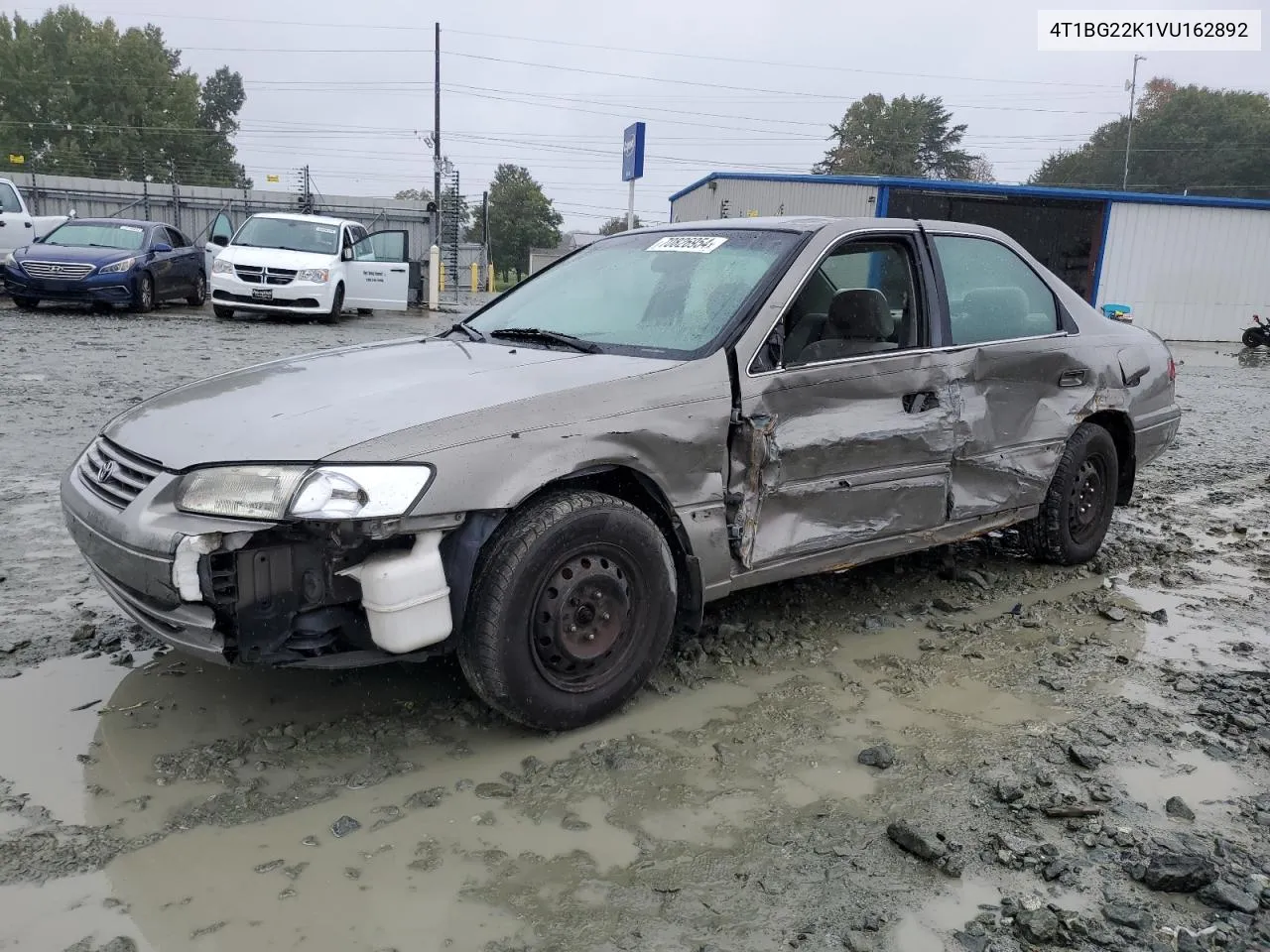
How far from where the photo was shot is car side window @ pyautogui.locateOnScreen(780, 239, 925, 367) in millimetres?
3535

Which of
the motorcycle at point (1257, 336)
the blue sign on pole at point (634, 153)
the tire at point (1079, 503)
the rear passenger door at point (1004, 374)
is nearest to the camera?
the rear passenger door at point (1004, 374)

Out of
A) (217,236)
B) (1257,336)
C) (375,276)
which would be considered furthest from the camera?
(1257,336)

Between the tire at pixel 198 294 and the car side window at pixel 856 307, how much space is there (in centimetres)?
1517

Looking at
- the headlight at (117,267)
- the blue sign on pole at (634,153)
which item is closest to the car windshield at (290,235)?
the headlight at (117,267)

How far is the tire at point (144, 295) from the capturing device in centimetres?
1439

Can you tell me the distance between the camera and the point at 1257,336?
22.0 m

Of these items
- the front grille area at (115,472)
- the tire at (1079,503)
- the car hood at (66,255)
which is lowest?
the tire at (1079,503)

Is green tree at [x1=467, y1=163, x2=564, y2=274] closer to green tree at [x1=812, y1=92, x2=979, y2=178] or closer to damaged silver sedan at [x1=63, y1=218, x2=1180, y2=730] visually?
green tree at [x1=812, y1=92, x2=979, y2=178]

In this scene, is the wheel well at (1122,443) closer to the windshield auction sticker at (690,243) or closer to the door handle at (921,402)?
the door handle at (921,402)

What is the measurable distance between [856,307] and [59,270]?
13.6 meters

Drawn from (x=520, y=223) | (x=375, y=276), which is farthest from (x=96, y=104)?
(x=375, y=276)

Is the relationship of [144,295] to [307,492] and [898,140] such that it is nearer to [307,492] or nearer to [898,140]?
[307,492]

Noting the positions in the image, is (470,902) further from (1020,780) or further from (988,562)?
(988,562)

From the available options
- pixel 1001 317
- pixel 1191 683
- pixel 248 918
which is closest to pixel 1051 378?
pixel 1001 317
